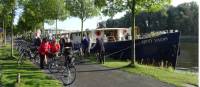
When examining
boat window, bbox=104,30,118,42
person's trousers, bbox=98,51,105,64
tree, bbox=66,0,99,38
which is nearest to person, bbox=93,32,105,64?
person's trousers, bbox=98,51,105,64

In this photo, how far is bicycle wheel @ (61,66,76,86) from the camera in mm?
14875

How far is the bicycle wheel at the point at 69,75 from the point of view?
14875 millimetres

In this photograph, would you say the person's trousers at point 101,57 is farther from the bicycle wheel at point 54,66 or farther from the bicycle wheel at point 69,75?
the bicycle wheel at point 69,75

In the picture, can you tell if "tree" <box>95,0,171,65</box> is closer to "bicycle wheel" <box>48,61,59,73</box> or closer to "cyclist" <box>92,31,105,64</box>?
"cyclist" <box>92,31,105,64</box>

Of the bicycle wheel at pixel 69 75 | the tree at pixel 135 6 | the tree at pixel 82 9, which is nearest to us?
the bicycle wheel at pixel 69 75

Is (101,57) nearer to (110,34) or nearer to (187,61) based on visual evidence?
(187,61)

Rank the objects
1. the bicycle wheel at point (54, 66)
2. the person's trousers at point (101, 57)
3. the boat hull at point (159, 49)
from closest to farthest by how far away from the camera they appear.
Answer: the bicycle wheel at point (54, 66)
the person's trousers at point (101, 57)
the boat hull at point (159, 49)

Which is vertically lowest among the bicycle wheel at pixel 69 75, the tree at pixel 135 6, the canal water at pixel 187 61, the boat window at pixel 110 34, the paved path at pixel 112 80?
the canal water at pixel 187 61

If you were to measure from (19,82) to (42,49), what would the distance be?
4.98 meters

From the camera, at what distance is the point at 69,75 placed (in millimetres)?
14891

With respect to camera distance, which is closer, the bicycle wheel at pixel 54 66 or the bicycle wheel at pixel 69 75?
the bicycle wheel at pixel 69 75

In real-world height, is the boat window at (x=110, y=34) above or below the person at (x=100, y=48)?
above

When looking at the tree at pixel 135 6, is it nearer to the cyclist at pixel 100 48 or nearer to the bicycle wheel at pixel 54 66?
the cyclist at pixel 100 48

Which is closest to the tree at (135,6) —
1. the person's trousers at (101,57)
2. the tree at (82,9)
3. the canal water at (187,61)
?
the person's trousers at (101,57)
